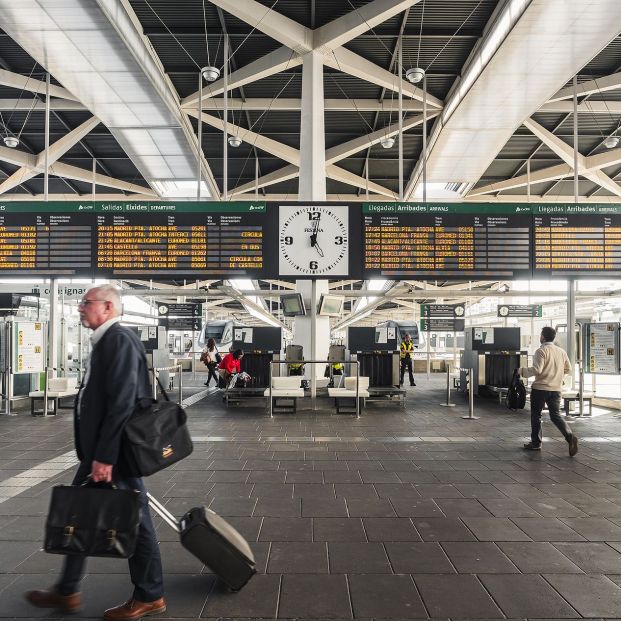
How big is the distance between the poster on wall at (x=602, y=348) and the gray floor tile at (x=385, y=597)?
33.9ft

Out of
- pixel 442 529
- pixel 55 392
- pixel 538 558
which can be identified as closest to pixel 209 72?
pixel 55 392

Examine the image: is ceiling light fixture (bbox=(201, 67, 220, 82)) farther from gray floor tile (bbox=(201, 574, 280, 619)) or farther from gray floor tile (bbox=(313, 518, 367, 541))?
gray floor tile (bbox=(201, 574, 280, 619))

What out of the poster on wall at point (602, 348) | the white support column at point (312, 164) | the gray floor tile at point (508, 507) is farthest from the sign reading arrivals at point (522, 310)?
the gray floor tile at point (508, 507)

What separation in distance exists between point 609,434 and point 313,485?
5.61 m

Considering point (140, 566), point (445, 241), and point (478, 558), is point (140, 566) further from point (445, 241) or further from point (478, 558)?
point (445, 241)

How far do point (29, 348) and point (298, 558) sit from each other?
9948 mm

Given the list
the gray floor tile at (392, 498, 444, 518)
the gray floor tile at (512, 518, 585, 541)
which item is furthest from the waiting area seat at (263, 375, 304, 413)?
the gray floor tile at (512, 518, 585, 541)

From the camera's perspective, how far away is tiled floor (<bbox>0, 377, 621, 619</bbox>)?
9.62 ft

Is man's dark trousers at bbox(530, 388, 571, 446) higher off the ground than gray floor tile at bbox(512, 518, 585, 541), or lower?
higher

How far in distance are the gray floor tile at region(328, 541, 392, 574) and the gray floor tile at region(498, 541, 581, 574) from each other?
0.86 meters

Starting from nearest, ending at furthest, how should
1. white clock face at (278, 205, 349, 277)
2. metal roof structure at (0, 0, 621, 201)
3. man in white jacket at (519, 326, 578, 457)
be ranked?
1. man in white jacket at (519, 326, 578, 457)
2. metal roof structure at (0, 0, 621, 201)
3. white clock face at (278, 205, 349, 277)

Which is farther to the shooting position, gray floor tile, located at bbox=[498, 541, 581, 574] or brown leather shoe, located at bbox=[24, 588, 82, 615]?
gray floor tile, located at bbox=[498, 541, 581, 574]

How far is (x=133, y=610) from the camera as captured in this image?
2.72 m

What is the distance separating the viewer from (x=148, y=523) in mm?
2797
